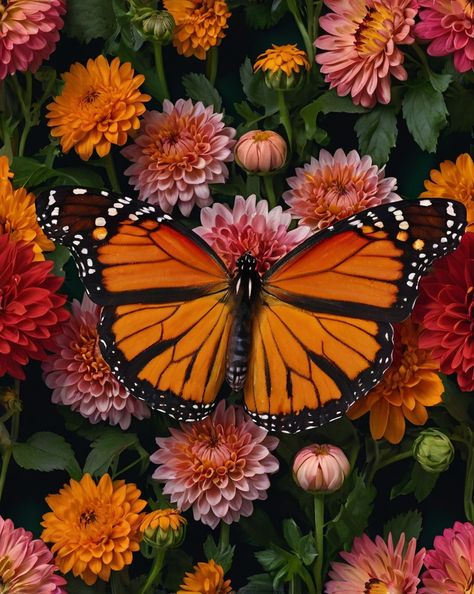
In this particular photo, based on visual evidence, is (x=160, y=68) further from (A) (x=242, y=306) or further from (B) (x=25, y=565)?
(B) (x=25, y=565)

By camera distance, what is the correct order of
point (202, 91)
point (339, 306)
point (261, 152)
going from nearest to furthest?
point (339, 306)
point (261, 152)
point (202, 91)

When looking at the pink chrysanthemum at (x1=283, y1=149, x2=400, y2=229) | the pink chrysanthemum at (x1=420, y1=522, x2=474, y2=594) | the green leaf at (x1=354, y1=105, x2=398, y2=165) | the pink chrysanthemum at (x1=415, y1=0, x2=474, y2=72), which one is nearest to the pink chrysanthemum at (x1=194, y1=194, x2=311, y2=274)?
the pink chrysanthemum at (x1=283, y1=149, x2=400, y2=229)

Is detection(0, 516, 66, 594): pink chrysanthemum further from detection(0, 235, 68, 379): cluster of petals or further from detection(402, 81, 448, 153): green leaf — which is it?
detection(402, 81, 448, 153): green leaf

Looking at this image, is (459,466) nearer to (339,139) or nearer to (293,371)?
(293,371)

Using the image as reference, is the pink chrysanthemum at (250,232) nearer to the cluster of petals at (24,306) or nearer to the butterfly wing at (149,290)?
the butterfly wing at (149,290)

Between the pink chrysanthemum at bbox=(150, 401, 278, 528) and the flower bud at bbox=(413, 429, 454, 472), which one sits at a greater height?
the flower bud at bbox=(413, 429, 454, 472)

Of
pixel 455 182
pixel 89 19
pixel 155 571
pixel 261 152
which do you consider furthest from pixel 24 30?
pixel 155 571
